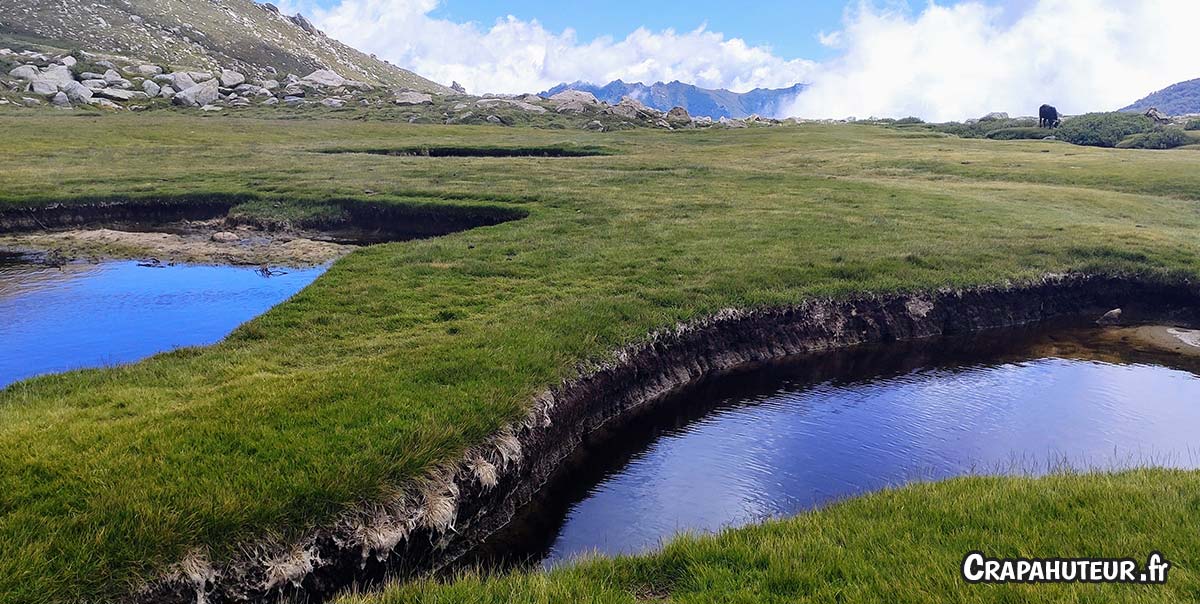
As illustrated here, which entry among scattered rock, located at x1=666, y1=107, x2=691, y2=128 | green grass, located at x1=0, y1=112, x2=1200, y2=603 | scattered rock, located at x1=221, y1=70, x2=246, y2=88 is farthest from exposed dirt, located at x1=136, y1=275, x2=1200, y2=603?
scattered rock, located at x1=221, y1=70, x2=246, y2=88

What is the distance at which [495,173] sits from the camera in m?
58.0

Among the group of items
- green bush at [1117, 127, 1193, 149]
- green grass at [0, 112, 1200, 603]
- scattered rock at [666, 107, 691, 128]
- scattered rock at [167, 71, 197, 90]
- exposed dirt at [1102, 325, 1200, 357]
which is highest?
scattered rock at [167, 71, 197, 90]

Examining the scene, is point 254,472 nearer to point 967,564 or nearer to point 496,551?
point 496,551

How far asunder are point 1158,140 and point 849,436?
11556cm

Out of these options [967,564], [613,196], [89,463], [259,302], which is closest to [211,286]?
[259,302]

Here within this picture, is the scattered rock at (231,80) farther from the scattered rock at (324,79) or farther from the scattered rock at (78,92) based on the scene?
the scattered rock at (78,92)

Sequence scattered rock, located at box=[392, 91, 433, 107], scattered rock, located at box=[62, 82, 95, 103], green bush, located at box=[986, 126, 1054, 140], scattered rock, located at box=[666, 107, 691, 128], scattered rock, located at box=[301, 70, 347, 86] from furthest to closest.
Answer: scattered rock, located at box=[301, 70, 347, 86] < scattered rock, located at box=[666, 107, 691, 128] < scattered rock, located at box=[392, 91, 433, 107] < green bush, located at box=[986, 126, 1054, 140] < scattered rock, located at box=[62, 82, 95, 103]

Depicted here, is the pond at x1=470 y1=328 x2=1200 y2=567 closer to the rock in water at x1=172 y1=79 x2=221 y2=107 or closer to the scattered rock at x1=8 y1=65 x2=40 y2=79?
the rock in water at x1=172 y1=79 x2=221 y2=107

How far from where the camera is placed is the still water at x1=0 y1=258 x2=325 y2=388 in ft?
77.3

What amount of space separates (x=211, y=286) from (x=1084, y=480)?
32.9m

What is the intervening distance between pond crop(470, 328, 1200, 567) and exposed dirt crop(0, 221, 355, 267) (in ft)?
79.8

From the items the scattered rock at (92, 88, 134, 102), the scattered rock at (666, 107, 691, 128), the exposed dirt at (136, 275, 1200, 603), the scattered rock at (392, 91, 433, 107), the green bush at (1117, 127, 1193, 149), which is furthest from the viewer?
the scattered rock at (666, 107, 691, 128)

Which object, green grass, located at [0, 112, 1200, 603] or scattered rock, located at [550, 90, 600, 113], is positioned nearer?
green grass, located at [0, 112, 1200, 603]

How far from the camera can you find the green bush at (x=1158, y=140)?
341 ft
